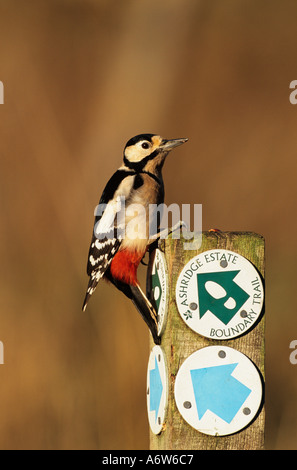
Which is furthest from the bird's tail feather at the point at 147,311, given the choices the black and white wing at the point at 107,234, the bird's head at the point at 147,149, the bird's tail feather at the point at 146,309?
the bird's head at the point at 147,149

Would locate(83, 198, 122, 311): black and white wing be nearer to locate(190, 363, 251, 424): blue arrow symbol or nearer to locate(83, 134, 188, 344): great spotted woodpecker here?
locate(83, 134, 188, 344): great spotted woodpecker

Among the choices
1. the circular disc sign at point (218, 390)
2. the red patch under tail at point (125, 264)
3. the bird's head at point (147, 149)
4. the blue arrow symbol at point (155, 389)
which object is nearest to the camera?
the circular disc sign at point (218, 390)

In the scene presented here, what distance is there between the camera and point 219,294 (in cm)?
200

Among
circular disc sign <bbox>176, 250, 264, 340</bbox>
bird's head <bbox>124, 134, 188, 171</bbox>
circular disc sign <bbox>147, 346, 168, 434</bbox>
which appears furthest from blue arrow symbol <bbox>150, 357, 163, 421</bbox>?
bird's head <bbox>124, 134, 188, 171</bbox>

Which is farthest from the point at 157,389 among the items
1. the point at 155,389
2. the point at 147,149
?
the point at 147,149

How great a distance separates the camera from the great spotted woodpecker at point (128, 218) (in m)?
2.69

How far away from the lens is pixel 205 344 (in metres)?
2.00

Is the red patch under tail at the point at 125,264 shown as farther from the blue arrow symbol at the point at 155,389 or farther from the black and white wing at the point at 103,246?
the blue arrow symbol at the point at 155,389

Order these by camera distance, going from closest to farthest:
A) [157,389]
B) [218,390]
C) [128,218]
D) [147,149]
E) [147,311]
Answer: [218,390] < [157,389] < [147,311] < [128,218] < [147,149]

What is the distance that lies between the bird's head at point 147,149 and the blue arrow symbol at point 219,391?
4.00 feet

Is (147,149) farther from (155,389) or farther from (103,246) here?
(155,389)

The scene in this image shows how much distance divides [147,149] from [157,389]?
1.19m
